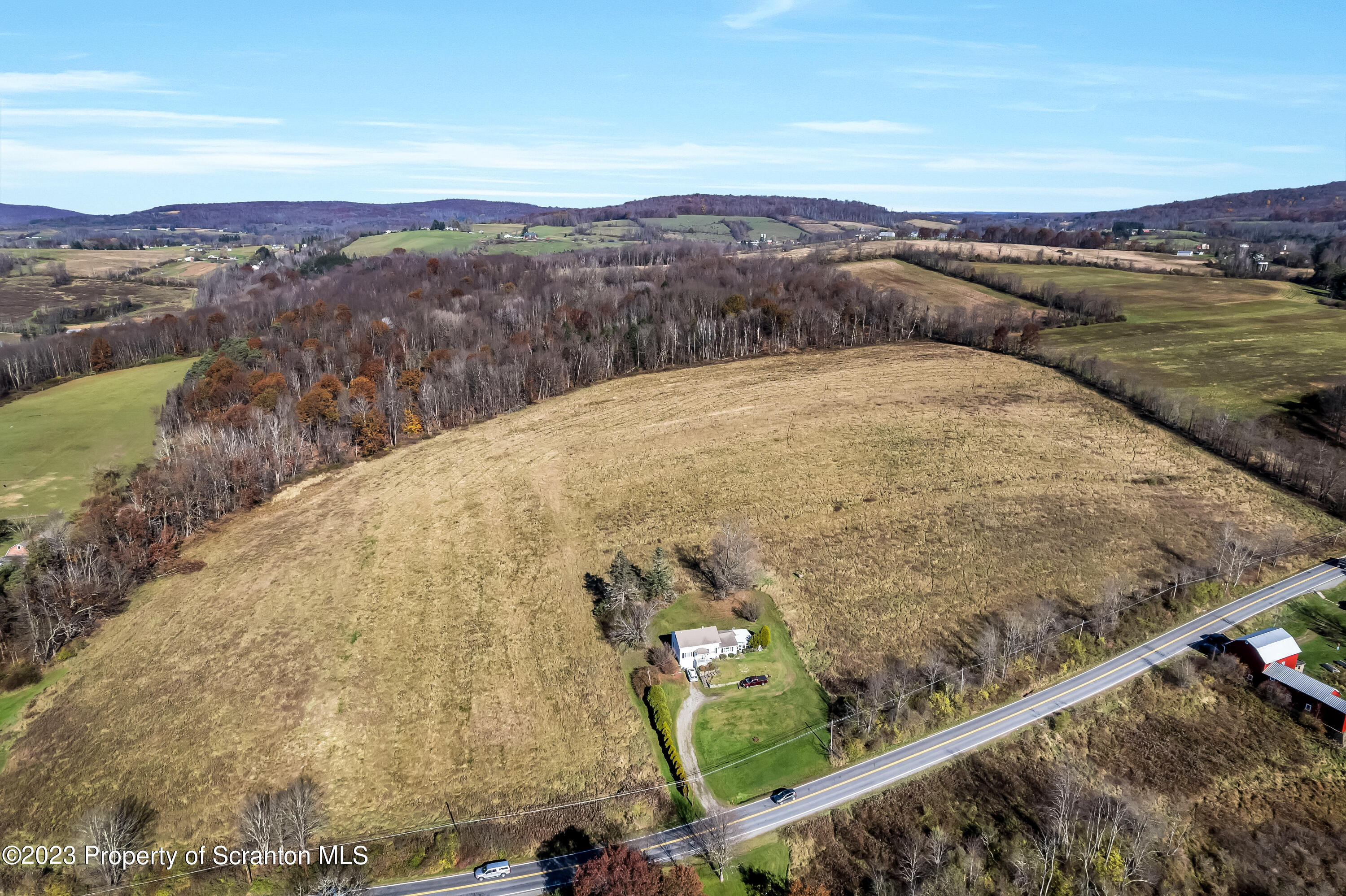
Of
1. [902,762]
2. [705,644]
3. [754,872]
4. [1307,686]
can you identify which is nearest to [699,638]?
[705,644]

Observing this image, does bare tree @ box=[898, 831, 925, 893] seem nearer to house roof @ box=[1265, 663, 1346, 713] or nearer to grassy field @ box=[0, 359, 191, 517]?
house roof @ box=[1265, 663, 1346, 713]

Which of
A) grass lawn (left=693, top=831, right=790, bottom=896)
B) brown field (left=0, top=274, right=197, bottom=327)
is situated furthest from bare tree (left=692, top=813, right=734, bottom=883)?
brown field (left=0, top=274, right=197, bottom=327)

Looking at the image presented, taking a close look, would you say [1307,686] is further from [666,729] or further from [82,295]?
[82,295]

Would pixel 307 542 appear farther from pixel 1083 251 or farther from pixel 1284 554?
pixel 1083 251

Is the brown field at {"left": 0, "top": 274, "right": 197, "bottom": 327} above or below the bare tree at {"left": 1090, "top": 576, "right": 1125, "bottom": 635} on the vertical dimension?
above

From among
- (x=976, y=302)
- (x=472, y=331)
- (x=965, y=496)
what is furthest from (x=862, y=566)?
(x=976, y=302)

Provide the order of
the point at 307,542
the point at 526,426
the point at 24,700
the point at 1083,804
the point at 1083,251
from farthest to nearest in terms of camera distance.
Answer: the point at 1083,251
the point at 526,426
the point at 307,542
the point at 24,700
the point at 1083,804
